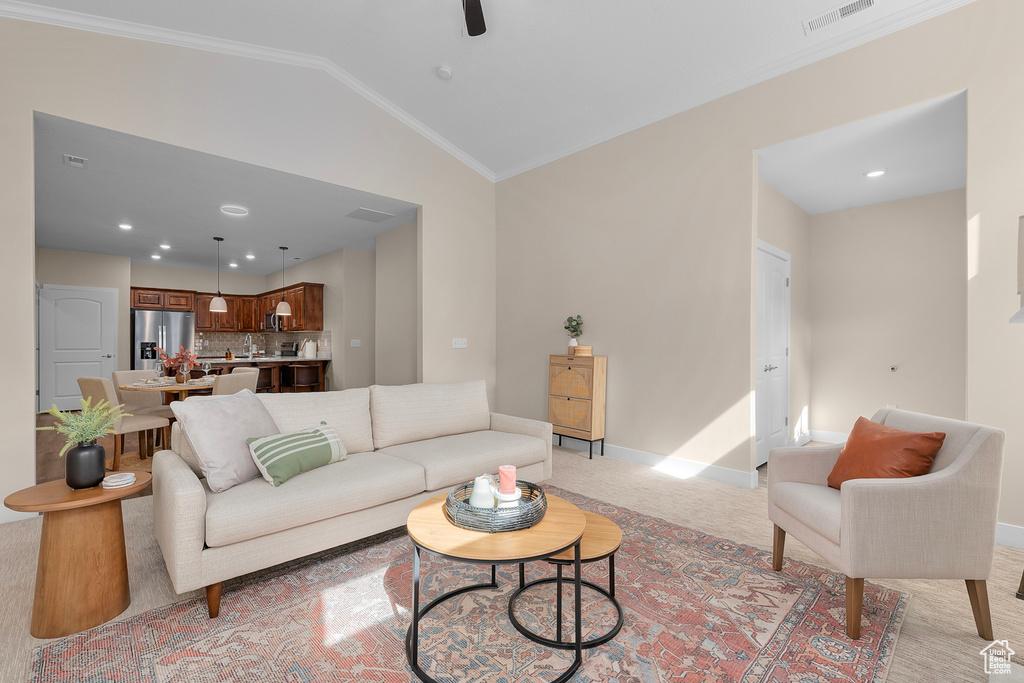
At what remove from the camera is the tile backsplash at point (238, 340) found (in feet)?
29.7

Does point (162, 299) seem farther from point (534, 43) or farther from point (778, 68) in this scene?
point (778, 68)

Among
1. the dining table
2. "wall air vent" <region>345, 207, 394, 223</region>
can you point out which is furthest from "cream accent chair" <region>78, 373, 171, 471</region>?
"wall air vent" <region>345, 207, 394, 223</region>

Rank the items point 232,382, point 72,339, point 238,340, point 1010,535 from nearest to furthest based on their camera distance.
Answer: point 1010,535, point 232,382, point 72,339, point 238,340

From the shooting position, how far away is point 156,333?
27.2 feet

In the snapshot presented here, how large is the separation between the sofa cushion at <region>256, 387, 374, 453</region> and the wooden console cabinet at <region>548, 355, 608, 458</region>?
219cm

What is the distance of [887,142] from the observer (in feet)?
11.4

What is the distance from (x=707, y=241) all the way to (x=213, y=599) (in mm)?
4106

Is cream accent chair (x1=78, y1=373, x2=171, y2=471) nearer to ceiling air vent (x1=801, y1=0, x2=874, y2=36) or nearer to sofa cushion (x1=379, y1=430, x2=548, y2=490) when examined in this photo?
sofa cushion (x1=379, y1=430, x2=548, y2=490)

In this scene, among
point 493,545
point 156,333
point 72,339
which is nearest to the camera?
point 493,545

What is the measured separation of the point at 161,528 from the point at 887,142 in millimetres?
5312

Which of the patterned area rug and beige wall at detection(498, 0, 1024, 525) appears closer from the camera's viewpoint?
the patterned area rug

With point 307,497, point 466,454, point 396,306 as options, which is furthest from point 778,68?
point 396,306

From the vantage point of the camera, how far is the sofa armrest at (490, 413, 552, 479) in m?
3.44

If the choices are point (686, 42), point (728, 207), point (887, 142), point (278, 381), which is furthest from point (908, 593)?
point (278, 381)
